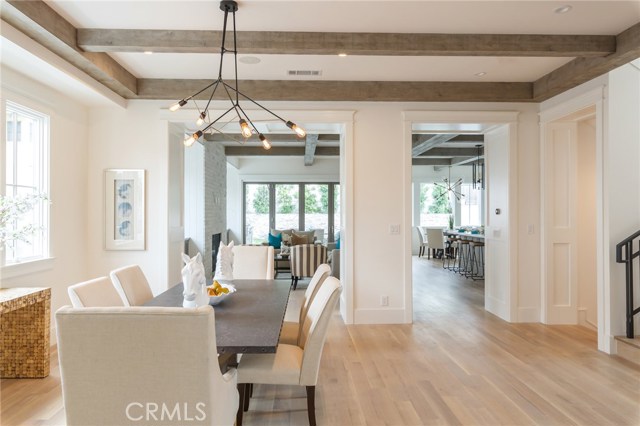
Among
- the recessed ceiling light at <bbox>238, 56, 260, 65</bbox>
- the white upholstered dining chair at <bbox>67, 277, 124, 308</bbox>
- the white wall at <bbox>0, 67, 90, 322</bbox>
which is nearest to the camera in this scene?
the white upholstered dining chair at <bbox>67, 277, 124, 308</bbox>

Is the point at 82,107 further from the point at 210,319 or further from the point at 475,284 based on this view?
the point at 475,284

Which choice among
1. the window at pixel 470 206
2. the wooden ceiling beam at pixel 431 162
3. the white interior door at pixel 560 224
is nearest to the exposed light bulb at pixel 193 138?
the white interior door at pixel 560 224

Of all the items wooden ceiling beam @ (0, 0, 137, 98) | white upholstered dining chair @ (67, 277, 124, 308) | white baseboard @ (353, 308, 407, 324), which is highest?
wooden ceiling beam @ (0, 0, 137, 98)

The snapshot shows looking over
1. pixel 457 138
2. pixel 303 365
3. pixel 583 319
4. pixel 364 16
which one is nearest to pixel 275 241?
pixel 457 138

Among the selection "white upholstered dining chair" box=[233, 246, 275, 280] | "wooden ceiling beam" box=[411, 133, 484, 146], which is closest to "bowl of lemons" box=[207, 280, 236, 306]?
"white upholstered dining chair" box=[233, 246, 275, 280]

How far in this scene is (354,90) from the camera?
4328mm

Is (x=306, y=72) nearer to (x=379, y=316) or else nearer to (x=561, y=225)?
(x=379, y=316)

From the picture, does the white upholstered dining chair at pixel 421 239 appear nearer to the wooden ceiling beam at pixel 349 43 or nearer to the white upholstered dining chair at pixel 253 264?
the white upholstered dining chair at pixel 253 264

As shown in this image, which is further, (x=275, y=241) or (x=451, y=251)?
(x=451, y=251)

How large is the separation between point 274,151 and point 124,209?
5.20m

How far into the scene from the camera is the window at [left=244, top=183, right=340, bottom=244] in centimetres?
1059

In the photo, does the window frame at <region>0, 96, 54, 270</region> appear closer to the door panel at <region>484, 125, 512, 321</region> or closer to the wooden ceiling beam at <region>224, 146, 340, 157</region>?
the door panel at <region>484, 125, 512, 321</region>

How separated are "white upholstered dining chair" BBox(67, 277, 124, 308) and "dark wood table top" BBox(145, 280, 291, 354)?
221 millimetres

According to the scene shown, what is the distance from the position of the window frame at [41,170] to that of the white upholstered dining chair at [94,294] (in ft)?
4.04
